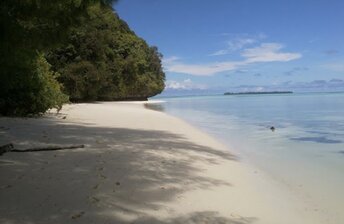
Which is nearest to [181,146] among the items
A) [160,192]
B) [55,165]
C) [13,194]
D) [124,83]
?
[55,165]

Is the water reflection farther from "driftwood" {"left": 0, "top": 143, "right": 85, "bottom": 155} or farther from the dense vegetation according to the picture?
"driftwood" {"left": 0, "top": 143, "right": 85, "bottom": 155}

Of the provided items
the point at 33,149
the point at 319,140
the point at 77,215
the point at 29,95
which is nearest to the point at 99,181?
the point at 77,215

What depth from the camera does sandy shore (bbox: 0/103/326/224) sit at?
18.1 feet

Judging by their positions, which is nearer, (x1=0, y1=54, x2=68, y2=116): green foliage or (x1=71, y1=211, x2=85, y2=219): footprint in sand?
(x1=71, y1=211, x2=85, y2=219): footprint in sand

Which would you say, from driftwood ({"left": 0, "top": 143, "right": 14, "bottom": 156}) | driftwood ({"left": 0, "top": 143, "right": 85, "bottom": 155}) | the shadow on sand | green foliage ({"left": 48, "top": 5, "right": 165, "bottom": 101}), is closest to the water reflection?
the shadow on sand

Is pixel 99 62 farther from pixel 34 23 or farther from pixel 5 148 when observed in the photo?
pixel 34 23

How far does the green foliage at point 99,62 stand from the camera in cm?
4297

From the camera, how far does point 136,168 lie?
844 cm

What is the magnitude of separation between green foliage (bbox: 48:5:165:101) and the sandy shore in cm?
2651

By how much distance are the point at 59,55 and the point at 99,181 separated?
127ft

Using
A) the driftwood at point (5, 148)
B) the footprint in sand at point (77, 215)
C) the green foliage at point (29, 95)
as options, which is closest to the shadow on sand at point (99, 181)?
the footprint in sand at point (77, 215)

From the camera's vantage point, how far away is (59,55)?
1720 inches

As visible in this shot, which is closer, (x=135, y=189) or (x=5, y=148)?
(x=135, y=189)

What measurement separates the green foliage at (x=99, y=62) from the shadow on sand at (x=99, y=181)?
25.5 m
